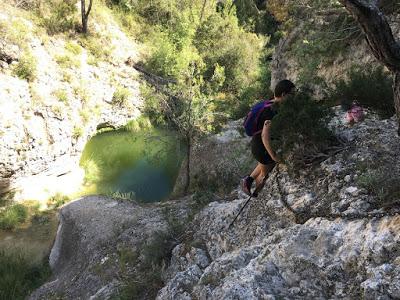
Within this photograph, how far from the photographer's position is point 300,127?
507 cm

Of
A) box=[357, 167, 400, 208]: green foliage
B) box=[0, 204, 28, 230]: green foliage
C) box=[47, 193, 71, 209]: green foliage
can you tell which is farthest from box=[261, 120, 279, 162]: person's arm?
box=[47, 193, 71, 209]: green foliage

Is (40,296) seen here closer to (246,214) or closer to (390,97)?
(246,214)

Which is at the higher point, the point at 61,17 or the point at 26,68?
the point at 61,17

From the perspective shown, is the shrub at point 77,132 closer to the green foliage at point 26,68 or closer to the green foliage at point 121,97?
the green foliage at point 26,68

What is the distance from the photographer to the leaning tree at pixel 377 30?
10.1ft

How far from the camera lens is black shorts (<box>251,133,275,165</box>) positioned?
561 centimetres

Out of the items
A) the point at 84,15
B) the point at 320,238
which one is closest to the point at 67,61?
the point at 84,15

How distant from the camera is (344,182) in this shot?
188 inches

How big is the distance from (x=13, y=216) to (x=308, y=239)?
12.2 m

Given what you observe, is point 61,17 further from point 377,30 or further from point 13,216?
point 377,30

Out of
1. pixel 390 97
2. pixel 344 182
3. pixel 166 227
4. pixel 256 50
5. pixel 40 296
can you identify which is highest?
pixel 256 50

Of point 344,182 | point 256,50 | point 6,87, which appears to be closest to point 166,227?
point 344,182

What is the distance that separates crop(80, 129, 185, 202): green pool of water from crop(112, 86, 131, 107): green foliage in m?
1.60

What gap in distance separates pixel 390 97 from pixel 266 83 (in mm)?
15441
